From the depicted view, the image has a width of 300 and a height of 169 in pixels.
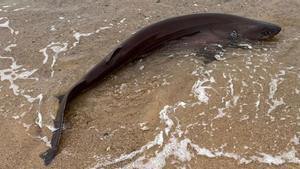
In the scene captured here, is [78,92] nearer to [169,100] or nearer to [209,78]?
[169,100]

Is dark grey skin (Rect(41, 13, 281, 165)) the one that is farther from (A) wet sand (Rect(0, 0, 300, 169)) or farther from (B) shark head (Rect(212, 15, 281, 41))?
(A) wet sand (Rect(0, 0, 300, 169))

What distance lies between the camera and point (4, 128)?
173 inches

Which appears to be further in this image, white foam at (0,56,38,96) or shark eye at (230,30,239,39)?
shark eye at (230,30,239,39)

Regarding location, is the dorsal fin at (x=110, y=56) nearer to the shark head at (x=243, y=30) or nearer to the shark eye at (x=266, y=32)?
the shark head at (x=243, y=30)

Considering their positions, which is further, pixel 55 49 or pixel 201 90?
pixel 55 49

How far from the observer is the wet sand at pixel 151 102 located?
3926 millimetres

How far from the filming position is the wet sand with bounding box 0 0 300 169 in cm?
393

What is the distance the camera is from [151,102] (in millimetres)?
4523

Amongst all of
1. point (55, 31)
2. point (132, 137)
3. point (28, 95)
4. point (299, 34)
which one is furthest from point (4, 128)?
point (299, 34)

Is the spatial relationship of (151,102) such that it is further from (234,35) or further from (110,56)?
(234,35)

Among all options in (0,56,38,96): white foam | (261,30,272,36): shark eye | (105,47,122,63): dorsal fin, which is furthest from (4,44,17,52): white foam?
(261,30,272,36): shark eye

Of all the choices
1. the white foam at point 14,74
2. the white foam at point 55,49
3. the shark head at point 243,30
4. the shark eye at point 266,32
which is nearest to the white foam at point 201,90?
the shark head at point 243,30

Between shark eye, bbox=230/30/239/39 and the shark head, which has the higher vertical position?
the shark head

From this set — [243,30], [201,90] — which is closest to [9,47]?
[201,90]
